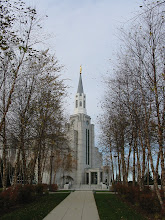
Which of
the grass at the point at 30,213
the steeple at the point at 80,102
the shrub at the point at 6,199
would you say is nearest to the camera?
the grass at the point at 30,213

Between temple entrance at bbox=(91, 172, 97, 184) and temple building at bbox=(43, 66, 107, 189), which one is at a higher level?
temple building at bbox=(43, 66, 107, 189)

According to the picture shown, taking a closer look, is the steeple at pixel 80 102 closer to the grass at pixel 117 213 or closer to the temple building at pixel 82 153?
the temple building at pixel 82 153

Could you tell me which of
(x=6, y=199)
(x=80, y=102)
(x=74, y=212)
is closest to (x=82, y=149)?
(x=80, y=102)

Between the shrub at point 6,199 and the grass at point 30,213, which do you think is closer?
the grass at point 30,213

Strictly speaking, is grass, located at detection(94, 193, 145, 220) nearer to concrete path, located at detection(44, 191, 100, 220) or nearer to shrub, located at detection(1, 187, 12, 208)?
concrete path, located at detection(44, 191, 100, 220)

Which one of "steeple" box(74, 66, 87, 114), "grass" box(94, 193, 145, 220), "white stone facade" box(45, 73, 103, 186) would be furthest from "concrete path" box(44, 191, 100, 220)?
"steeple" box(74, 66, 87, 114)

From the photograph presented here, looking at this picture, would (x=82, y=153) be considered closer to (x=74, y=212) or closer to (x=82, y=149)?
(x=82, y=149)

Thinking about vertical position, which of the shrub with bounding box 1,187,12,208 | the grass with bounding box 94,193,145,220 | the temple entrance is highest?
the shrub with bounding box 1,187,12,208

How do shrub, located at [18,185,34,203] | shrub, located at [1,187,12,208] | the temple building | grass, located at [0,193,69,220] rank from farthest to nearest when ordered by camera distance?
the temple building → shrub, located at [18,185,34,203] → shrub, located at [1,187,12,208] → grass, located at [0,193,69,220]

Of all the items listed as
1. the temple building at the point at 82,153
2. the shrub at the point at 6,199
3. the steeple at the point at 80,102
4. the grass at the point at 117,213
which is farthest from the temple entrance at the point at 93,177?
the shrub at the point at 6,199

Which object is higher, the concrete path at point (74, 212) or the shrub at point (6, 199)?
the shrub at point (6, 199)

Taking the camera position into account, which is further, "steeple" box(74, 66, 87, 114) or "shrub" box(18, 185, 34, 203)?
"steeple" box(74, 66, 87, 114)

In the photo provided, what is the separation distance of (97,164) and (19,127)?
5402 centimetres

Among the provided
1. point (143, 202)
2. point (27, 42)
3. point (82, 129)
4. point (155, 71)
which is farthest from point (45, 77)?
point (82, 129)
